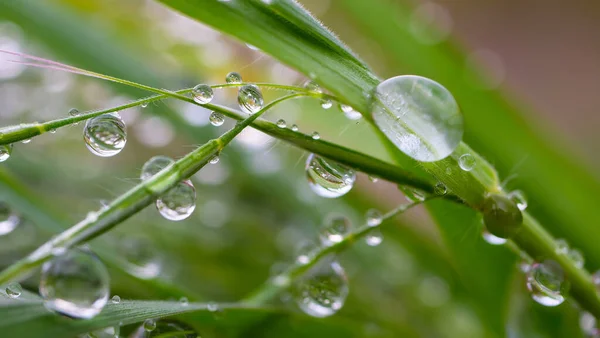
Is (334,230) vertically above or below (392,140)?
below

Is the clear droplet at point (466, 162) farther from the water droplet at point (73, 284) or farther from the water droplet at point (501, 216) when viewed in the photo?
the water droplet at point (73, 284)

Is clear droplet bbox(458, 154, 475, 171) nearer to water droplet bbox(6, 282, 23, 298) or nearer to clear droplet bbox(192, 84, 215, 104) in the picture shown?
clear droplet bbox(192, 84, 215, 104)

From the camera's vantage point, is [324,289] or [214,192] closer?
[324,289]

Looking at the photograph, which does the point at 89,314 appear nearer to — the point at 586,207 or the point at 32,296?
the point at 32,296

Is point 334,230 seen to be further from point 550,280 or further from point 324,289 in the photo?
point 550,280

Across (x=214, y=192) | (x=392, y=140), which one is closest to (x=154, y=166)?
(x=392, y=140)

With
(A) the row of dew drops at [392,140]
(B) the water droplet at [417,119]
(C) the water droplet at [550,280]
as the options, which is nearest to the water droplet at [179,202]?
(A) the row of dew drops at [392,140]
